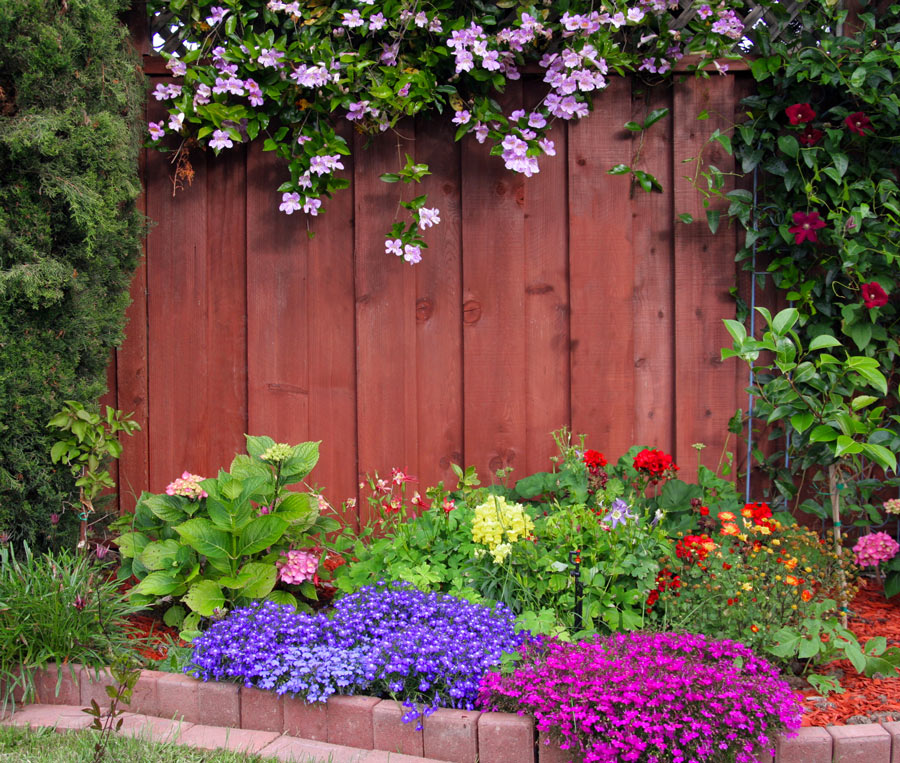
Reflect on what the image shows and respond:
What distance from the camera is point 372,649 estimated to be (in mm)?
2049

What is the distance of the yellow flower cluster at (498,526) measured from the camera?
230 cm

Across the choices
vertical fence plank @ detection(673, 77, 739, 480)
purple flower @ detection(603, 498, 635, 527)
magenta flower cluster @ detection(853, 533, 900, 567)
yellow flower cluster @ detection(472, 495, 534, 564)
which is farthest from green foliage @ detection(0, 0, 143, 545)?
magenta flower cluster @ detection(853, 533, 900, 567)

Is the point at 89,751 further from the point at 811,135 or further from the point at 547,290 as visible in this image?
the point at 811,135

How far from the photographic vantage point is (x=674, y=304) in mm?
3018

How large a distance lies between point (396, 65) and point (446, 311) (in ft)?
3.04

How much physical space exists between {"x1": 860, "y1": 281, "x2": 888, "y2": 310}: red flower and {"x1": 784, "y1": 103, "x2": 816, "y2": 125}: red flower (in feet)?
2.06

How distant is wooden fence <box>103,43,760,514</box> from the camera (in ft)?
9.89

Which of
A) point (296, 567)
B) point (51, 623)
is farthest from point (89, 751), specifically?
point (296, 567)

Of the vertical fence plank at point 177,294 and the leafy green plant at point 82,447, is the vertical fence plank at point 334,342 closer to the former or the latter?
the vertical fence plank at point 177,294

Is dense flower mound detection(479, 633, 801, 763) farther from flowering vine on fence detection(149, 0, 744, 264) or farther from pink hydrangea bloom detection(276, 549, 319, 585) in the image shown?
flowering vine on fence detection(149, 0, 744, 264)

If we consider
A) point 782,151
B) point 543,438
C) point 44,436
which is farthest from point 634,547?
point 44,436

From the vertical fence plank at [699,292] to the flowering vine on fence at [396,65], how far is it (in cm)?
27

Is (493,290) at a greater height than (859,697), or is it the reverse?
(493,290)

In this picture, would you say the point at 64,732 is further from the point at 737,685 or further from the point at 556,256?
the point at 556,256
